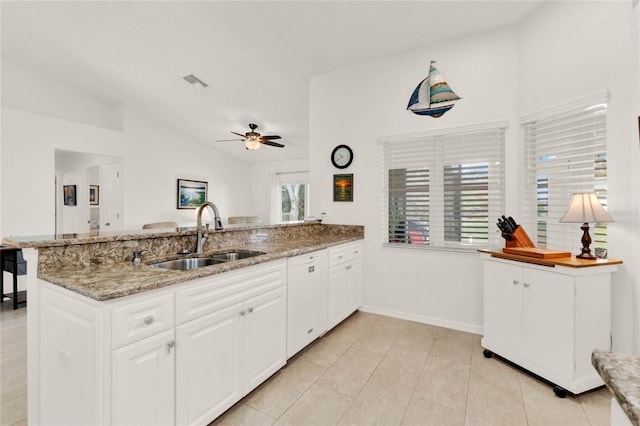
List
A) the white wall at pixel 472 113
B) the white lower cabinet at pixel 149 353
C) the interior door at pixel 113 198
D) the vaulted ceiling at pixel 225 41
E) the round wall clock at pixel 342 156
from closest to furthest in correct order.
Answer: the white lower cabinet at pixel 149 353, the white wall at pixel 472 113, the vaulted ceiling at pixel 225 41, the round wall clock at pixel 342 156, the interior door at pixel 113 198

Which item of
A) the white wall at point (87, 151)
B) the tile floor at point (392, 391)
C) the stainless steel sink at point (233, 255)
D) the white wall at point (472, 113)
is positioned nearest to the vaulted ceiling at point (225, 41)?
the white wall at point (472, 113)

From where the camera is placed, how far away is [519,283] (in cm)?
222

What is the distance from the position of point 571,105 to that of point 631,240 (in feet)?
3.50

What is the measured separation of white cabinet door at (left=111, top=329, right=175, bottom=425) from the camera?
1.18m

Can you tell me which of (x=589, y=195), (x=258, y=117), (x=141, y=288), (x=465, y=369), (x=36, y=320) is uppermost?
(x=258, y=117)

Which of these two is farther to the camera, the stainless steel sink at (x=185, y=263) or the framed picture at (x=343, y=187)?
the framed picture at (x=343, y=187)

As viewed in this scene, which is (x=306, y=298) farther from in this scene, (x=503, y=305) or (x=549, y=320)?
(x=549, y=320)

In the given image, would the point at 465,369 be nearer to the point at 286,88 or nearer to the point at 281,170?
the point at 286,88

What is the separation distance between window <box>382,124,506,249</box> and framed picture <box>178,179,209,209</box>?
4.67 m

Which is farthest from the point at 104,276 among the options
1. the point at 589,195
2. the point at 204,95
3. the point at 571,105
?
the point at 204,95

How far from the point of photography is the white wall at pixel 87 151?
162 inches

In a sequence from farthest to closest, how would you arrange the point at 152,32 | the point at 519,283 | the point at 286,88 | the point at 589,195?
1. the point at 286,88
2. the point at 152,32
3. the point at 519,283
4. the point at 589,195

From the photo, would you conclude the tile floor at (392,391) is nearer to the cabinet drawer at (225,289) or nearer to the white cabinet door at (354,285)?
the white cabinet door at (354,285)

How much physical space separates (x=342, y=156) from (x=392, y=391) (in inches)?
97.7
